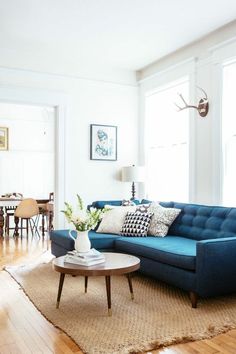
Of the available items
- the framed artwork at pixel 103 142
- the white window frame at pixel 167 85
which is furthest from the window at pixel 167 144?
the framed artwork at pixel 103 142

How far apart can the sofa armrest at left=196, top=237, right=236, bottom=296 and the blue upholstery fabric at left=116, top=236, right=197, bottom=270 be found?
0.10 metres

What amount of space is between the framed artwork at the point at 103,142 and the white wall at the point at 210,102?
136 cm

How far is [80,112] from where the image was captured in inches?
225

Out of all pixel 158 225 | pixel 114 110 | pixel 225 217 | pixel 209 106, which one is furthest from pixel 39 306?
pixel 114 110

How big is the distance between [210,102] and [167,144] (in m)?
1.16

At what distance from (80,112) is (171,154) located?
1517 millimetres

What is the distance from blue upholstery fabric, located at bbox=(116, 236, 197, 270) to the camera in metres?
3.28

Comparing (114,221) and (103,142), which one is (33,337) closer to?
(114,221)

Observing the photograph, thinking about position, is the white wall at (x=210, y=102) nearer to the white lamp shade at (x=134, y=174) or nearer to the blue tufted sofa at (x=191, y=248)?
the blue tufted sofa at (x=191, y=248)

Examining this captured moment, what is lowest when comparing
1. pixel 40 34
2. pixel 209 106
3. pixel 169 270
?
pixel 169 270

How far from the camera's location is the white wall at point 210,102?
14.9 feet

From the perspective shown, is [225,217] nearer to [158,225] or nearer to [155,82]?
[158,225]

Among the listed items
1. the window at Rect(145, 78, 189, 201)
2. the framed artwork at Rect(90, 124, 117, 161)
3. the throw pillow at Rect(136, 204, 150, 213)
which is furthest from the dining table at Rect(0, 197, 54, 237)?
the throw pillow at Rect(136, 204, 150, 213)

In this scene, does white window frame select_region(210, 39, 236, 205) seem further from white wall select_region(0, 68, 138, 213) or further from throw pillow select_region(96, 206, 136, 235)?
white wall select_region(0, 68, 138, 213)
